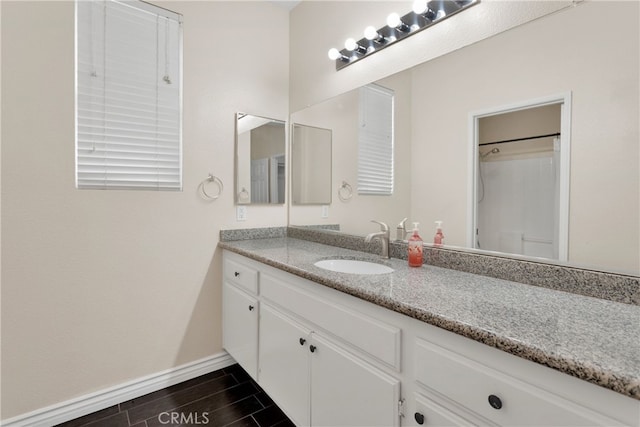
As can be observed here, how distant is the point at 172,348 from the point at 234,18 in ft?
7.44

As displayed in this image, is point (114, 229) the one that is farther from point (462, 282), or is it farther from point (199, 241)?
point (462, 282)

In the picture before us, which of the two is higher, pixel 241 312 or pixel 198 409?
pixel 241 312

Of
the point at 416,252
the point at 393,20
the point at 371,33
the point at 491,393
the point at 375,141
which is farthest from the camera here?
the point at 375,141

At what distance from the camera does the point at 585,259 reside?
1.07 m

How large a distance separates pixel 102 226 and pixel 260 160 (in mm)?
1070

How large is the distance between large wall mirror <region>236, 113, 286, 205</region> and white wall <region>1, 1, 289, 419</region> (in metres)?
0.07

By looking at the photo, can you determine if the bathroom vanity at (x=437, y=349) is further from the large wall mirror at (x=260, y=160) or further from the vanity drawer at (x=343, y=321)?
the large wall mirror at (x=260, y=160)

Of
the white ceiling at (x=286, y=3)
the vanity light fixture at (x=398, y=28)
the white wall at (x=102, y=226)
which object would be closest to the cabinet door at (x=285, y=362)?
the white wall at (x=102, y=226)

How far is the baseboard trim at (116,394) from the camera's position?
161cm

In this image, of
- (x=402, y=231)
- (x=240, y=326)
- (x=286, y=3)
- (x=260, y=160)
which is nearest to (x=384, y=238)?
(x=402, y=231)

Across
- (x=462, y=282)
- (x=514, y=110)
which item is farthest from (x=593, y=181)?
(x=462, y=282)

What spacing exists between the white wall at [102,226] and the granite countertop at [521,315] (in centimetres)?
103

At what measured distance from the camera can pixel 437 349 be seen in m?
0.87

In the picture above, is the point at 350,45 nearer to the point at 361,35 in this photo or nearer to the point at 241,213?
the point at 361,35
